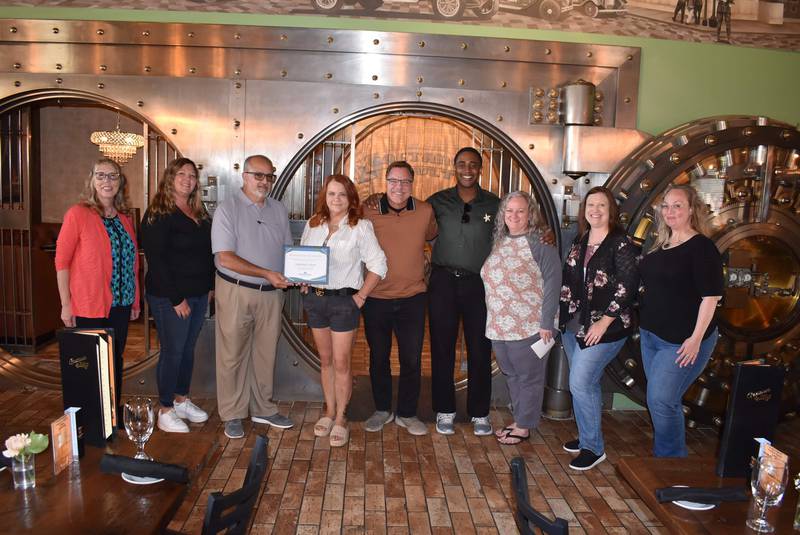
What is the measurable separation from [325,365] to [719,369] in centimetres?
234

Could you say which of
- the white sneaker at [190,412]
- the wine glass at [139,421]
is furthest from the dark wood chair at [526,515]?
the white sneaker at [190,412]

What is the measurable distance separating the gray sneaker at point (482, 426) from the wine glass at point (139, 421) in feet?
7.68

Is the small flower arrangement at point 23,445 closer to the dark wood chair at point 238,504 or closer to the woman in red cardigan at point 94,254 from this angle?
the dark wood chair at point 238,504

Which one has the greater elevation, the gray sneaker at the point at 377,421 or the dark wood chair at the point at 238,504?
the dark wood chair at the point at 238,504

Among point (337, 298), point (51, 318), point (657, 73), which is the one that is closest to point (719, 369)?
point (657, 73)

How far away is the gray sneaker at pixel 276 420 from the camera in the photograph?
3900 mm

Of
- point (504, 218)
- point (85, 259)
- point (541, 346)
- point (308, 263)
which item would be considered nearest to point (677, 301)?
point (541, 346)

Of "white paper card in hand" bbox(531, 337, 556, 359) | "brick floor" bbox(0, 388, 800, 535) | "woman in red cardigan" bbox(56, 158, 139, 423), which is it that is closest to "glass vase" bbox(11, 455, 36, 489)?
"brick floor" bbox(0, 388, 800, 535)

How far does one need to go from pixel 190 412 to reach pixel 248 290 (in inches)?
36.9

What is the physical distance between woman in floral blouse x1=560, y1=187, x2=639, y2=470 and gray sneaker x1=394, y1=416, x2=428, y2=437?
0.90 m

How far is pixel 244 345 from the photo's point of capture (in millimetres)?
3781

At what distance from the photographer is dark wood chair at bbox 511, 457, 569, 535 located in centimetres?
144

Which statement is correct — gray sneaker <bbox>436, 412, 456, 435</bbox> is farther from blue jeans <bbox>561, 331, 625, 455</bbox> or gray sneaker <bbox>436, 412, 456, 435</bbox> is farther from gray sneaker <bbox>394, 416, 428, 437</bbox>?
blue jeans <bbox>561, 331, 625, 455</bbox>

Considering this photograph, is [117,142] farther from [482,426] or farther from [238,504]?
[238,504]
